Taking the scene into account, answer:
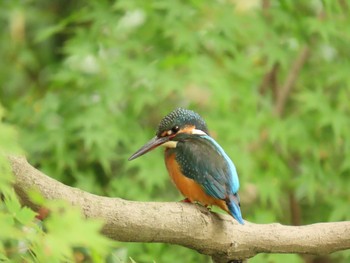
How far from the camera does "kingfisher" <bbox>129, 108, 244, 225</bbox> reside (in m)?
2.52

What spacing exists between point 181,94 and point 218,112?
24 centimetres

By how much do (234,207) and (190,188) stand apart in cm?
19

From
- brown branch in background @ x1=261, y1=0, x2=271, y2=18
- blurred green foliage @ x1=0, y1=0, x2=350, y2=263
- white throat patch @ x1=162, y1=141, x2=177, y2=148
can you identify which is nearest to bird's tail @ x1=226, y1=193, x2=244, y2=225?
white throat patch @ x1=162, y1=141, x2=177, y2=148

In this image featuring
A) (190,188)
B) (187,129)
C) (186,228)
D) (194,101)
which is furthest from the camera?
(194,101)

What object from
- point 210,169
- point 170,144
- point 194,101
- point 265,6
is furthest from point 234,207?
point 265,6

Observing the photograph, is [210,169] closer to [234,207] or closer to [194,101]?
[234,207]

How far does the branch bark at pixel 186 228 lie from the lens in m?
2.02

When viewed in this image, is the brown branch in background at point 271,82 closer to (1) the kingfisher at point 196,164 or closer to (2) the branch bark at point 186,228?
(1) the kingfisher at point 196,164

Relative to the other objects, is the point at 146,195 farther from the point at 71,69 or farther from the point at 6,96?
the point at 6,96

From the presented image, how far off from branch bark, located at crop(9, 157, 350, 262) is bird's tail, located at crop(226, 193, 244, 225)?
0.03 metres

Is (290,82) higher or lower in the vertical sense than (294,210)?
higher

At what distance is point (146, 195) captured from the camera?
4102 millimetres

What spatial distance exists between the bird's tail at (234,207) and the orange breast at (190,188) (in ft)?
0.11

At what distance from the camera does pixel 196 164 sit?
2.56 metres
